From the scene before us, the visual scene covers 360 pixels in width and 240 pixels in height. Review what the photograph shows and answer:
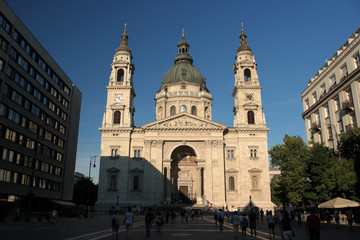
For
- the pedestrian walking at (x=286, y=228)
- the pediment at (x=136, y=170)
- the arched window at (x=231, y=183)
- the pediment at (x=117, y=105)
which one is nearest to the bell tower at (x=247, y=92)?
the arched window at (x=231, y=183)

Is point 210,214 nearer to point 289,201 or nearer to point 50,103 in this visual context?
point 289,201

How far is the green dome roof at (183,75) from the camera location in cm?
6988

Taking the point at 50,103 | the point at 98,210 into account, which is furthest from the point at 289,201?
the point at 50,103

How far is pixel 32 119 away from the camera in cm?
4253

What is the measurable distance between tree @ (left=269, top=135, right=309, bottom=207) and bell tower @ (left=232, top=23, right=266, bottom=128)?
13.9 m

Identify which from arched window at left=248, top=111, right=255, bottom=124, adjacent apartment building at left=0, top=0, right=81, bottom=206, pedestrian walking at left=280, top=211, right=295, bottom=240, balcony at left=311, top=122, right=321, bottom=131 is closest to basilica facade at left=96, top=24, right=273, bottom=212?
arched window at left=248, top=111, right=255, bottom=124

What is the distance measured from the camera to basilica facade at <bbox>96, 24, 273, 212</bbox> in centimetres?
5184

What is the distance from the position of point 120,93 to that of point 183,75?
18201 millimetres

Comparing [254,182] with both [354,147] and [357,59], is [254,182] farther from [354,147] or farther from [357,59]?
[357,59]

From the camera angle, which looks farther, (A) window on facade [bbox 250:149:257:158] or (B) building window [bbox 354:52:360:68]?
(A) window on facade [bbox 250:149:257:158]

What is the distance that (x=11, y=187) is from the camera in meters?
37.1

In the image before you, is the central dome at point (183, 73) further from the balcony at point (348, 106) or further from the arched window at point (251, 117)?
the balcony at point (348, 106)

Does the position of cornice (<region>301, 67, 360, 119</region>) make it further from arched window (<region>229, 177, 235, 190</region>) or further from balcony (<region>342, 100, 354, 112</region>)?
arched window (<region>229, 177, 235, 190</region>)

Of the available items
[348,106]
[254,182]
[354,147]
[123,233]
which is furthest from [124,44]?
[123,233]
